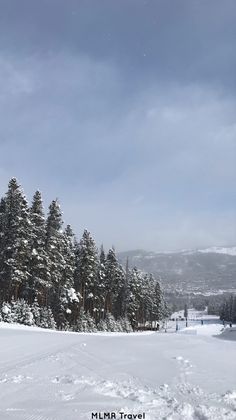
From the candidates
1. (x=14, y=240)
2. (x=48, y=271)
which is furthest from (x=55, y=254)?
(x=14, y=240)

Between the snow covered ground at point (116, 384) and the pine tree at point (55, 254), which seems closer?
the snow covered ground at point (116, 384)

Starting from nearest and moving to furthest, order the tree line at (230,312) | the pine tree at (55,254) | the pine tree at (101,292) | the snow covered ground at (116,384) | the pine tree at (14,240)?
the snow covered ground at (116,384) < the pine tree at (14,240) < the pine tree at (55,254) < the pine tree at (101,292) < the tree line at (230,312)

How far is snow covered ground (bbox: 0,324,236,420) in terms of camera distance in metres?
7.75

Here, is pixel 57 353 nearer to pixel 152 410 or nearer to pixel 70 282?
pixel 152 410

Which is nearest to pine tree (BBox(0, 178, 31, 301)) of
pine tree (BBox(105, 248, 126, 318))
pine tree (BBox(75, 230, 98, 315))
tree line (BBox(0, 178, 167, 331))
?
tree line (BBox(0, 178, 167, 331))

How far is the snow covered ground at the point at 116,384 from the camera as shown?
7746 mm

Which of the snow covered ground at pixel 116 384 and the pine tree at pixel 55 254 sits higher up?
the pine tree at pixel 55 254

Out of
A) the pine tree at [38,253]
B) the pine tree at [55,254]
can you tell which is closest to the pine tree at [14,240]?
the pine tree at [38,253]

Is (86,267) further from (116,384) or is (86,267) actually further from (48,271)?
(116,384)

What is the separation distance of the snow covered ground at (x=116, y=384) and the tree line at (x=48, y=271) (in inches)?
927

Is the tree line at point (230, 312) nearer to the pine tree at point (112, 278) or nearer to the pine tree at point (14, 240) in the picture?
the pine tree at point (112, 278)

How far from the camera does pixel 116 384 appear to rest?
33.2ft

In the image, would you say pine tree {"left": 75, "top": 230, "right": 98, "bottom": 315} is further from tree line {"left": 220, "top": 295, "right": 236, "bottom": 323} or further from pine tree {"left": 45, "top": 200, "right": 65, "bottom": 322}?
tree line {"left": 220, "top": 295, "right": 236, "bottom": 323}

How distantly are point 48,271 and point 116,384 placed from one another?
41017 mm
